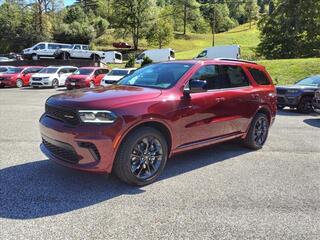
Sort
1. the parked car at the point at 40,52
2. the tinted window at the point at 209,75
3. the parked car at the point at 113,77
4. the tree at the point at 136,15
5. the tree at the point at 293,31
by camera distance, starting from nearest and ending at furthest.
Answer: the tinted window at the point at 209,75, the parked car at the point at 113,77, the tree at the point at 293,31, the parked car at the point at 40,52, the tree at the point at 136,15

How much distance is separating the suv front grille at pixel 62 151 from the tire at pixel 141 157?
54cm

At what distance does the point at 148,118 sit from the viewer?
17.1 ft

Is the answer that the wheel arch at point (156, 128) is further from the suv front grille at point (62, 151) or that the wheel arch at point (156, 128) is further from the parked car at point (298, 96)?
the parked car at point (298, 96)

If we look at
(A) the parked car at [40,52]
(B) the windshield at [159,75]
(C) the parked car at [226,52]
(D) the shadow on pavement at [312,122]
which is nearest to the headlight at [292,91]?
(D) the shadow on pavement at [312,122]

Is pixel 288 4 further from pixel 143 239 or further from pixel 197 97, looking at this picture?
pixel 143 239

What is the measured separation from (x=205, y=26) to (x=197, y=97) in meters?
105

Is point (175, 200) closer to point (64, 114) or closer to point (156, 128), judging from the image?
point (156, 128)

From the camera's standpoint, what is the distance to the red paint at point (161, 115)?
16.0 ft

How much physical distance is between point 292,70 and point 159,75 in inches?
961

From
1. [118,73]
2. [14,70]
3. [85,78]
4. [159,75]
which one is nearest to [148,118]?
[159,75]

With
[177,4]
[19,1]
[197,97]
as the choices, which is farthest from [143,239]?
[177,4]

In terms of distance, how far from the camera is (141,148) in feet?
17.3

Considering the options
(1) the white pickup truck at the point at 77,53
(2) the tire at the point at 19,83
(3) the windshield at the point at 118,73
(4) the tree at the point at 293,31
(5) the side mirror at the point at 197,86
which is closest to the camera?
(5) the side mirror at the point at 197,86

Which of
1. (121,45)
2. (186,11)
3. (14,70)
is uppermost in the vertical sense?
(186,11)
